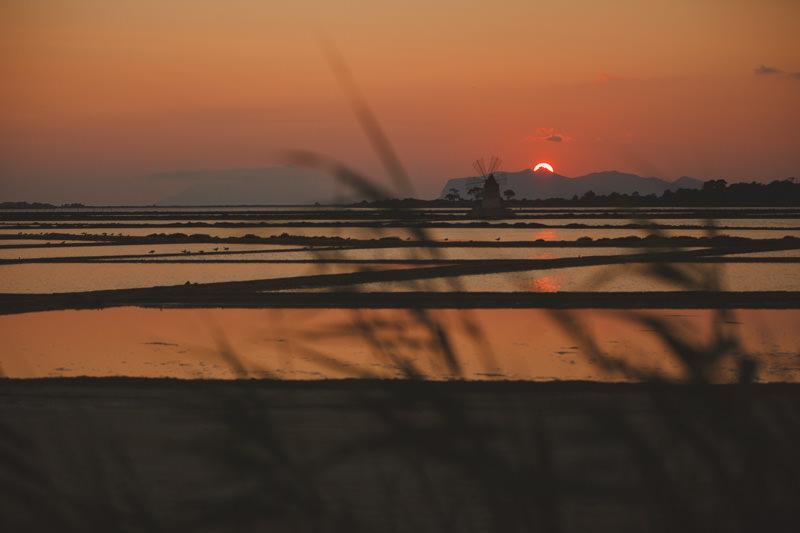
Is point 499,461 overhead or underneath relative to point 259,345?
underneath

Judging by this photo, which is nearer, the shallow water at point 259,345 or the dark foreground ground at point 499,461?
the dark foreground ground at point 499,461

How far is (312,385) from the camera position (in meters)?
7.04

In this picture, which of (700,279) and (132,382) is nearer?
(700,279)

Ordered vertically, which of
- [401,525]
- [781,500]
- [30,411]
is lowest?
[781,500]

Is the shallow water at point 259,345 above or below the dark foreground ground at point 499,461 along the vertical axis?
above

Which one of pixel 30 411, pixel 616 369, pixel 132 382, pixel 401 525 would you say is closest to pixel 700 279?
pixel 616 369

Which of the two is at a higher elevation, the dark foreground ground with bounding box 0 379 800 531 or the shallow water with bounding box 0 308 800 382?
the shallow water with bounding box 0 308 800 382

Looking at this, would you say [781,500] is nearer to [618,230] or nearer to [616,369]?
[616,369]

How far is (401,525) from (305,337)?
2772mm

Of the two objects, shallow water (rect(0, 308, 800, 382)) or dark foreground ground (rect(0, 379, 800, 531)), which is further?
shallow water (rect(0, 308, 800, 382))

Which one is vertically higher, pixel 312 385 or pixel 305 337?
pixel 312 385

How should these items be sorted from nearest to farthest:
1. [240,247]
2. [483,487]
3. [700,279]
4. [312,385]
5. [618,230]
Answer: [700,279] → [483,487] → [312,385] → [240,247] → [618,230]

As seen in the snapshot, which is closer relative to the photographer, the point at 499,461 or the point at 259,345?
the point at 499,461

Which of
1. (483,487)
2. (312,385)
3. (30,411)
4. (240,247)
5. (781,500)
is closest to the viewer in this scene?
(483,487)
